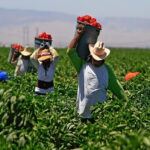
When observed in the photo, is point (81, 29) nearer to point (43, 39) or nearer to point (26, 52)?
point (43, 39)

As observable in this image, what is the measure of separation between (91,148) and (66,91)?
3656 mm

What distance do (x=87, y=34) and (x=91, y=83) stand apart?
24.2 inches

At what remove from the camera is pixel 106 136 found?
3557 mm

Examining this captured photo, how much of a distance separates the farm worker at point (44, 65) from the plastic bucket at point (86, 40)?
1.66 metres

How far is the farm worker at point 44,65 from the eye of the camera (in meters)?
6.59

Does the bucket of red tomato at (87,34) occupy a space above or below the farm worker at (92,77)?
above

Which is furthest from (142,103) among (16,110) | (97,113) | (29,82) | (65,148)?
(29,82)

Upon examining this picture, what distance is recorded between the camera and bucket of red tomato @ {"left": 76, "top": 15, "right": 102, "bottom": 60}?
4852mm

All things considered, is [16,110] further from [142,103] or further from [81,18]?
[142,103]

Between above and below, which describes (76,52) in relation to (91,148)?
above

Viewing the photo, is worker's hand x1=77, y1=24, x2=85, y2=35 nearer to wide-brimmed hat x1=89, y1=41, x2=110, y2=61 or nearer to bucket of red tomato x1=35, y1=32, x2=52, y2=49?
wide-brimmed hat x1=89, y1=41, x2=110, y2=61

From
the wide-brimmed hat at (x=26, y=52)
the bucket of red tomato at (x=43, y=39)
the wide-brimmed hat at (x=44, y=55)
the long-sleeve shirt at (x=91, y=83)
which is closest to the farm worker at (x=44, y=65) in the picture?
the wide-brimmed hat at (x=44, y=55)

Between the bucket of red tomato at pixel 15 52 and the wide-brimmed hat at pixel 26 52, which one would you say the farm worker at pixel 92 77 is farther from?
the bucket of red tomato at pixel 15 52

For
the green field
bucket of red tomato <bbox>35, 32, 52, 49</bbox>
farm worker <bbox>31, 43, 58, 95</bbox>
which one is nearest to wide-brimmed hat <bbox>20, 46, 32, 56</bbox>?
bucket of red tomato <bbox>35, 32, 52, 49</bbox>
